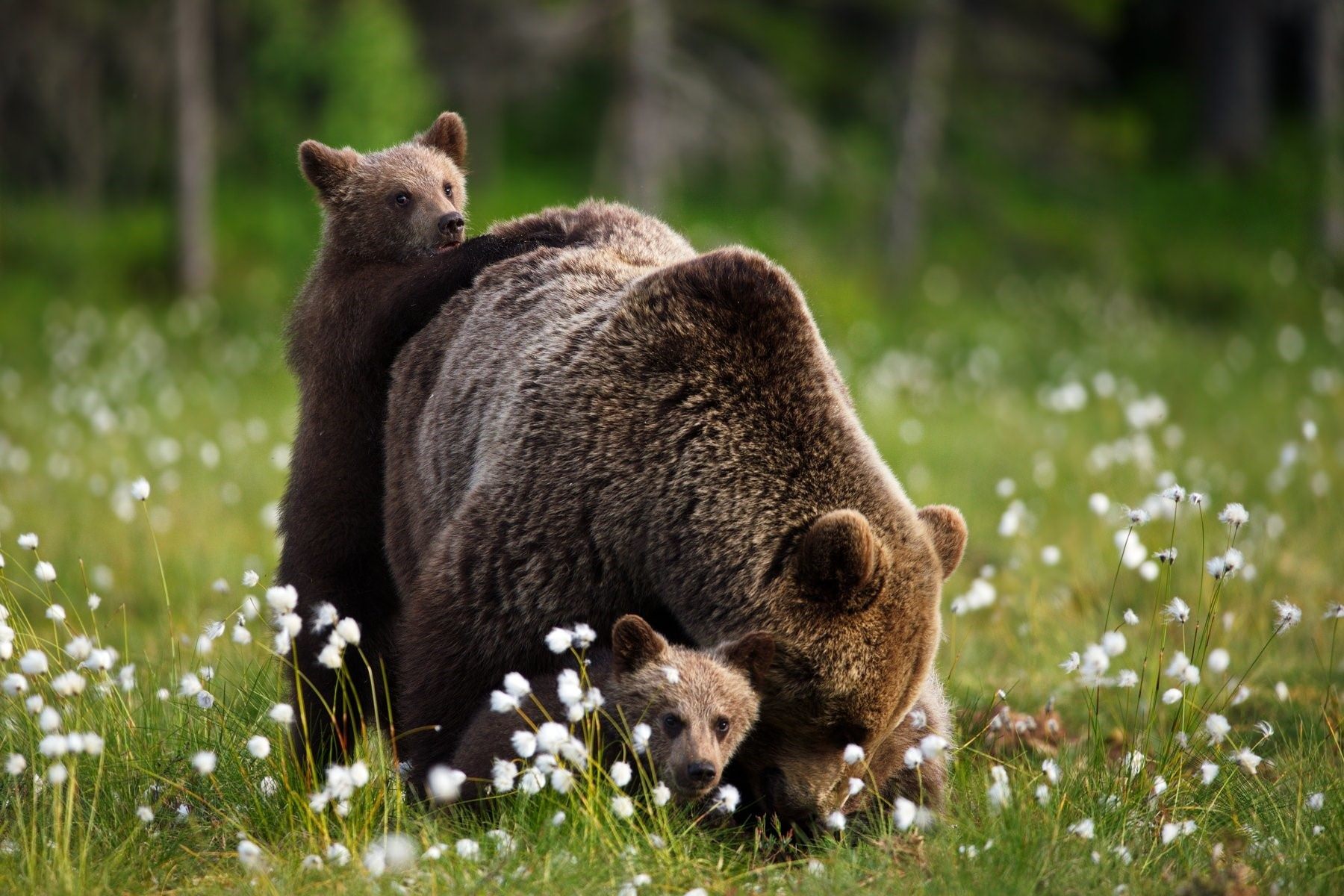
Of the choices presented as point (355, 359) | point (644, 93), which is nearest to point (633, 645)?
point (355, 359)

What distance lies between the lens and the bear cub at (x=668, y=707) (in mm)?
3777

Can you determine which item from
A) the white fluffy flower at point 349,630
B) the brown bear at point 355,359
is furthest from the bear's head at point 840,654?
the brown bear at point 355,359

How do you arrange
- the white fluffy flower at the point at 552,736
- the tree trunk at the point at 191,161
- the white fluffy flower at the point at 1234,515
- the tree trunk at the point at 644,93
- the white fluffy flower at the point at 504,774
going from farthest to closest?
1. the tree trunk at the point at 644,93
2. the tree trunk at the point at 191,161
3. the white fluffy flower at the point at 1234,515
4. the white fluffy flower at the point at 504,774
5. the white fluffy flower at the point at 552,736

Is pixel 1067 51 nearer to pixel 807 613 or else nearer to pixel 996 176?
pixel 996 176

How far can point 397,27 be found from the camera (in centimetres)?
1828

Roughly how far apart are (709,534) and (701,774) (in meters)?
0.71

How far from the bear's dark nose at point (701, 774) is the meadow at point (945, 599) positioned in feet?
0.57

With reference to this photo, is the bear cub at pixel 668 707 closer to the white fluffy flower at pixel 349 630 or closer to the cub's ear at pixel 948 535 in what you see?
the white fluffy flower at pixel 349 630

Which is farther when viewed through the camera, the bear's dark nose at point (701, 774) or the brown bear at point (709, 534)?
the brown bear at point (709, 534)

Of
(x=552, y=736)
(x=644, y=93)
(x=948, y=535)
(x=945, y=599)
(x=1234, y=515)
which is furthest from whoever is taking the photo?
(x=644, y=93)

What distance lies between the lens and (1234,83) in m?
26.9

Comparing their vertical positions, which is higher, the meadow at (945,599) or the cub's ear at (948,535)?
the cub's ear at (948,535)

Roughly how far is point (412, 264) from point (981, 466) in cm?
617

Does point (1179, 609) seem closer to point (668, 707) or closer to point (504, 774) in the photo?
point (668, 707)
